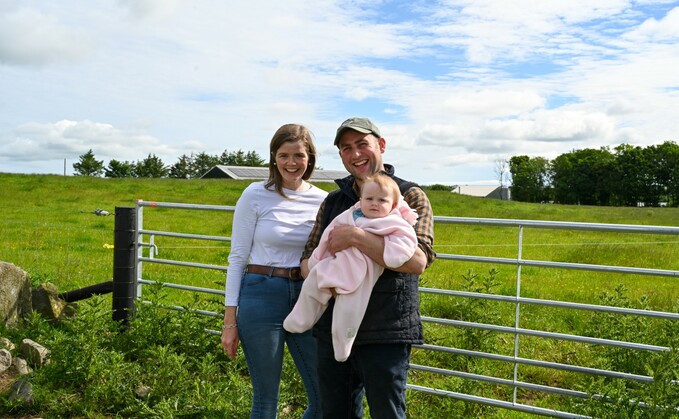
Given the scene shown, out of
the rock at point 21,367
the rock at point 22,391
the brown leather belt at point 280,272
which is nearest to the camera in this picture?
the brown leather belt at point 280,272

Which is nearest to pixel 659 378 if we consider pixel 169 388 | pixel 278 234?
pixel 278 234

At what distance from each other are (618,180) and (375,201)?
84.3m

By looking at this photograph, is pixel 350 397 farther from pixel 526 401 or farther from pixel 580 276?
pixel 580 276

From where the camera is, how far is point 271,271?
355cm

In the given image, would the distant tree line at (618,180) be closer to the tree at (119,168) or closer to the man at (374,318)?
the tree at (119,168)

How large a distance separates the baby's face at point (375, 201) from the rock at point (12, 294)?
15.5 ft

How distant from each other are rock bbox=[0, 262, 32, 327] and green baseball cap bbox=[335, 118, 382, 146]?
452 centimetres

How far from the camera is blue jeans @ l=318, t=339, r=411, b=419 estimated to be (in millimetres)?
2922

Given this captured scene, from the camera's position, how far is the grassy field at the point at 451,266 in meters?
5.51

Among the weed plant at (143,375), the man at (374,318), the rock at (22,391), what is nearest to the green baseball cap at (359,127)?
the man at (374,318)

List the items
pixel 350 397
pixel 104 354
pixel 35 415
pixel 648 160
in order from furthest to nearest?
pixel 648 160, pixel 104 354, pixel 35 415, pixel 350 397

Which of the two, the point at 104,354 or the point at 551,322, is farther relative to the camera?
the point at 551,322

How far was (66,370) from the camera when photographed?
5223 mm

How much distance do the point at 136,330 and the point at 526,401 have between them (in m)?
3.17
